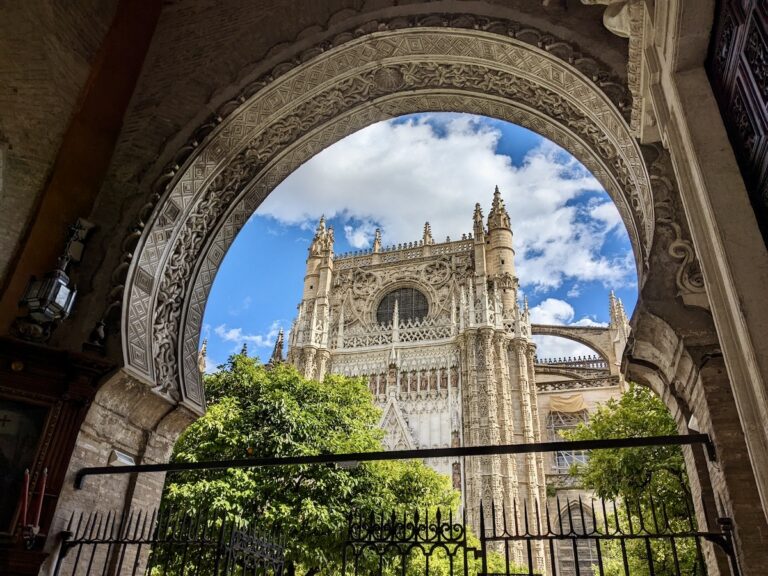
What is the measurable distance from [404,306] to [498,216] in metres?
7.52

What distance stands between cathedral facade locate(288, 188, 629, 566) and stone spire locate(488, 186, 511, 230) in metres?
0.07

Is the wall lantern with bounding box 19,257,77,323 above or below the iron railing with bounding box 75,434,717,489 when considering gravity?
above

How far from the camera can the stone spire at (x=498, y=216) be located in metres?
33.5

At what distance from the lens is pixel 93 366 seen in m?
4.79

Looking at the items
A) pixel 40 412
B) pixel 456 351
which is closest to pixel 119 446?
pixel 40 412

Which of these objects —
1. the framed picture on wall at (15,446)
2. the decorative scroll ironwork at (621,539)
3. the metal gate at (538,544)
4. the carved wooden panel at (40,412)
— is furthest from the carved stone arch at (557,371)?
the framed picture on wall at (15,446)

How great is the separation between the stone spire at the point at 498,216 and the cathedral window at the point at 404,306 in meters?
5.85

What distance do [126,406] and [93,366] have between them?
505 millimetres

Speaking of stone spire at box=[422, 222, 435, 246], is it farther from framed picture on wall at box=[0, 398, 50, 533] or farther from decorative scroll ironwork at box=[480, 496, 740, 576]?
framed picture on wall at box=[0, 398, 50, 533]

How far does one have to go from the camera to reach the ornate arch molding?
5168mm

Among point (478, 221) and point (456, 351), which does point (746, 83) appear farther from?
point (478, 221)

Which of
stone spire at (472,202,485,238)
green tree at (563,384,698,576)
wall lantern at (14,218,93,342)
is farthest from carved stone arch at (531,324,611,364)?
wall lantern at (14,218,93,342)

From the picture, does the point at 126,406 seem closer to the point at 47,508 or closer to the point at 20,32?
the point at 47,508

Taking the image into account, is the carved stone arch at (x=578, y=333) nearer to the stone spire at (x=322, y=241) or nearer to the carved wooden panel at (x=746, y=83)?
the stone spire at (x=322, y=241)
